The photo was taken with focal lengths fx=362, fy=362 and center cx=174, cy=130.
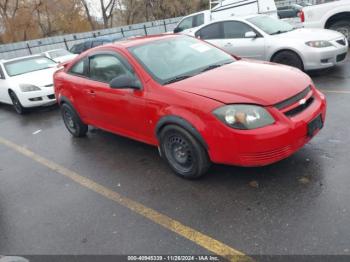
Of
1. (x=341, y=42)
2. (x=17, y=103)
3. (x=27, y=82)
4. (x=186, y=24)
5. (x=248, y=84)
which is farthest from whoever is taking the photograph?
(x=186, y=24)

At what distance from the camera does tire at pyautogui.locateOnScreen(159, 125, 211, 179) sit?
12.7ft

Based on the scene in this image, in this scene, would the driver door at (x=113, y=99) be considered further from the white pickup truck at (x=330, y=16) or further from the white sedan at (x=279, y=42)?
the white pickup truck at (x=330, y=16)

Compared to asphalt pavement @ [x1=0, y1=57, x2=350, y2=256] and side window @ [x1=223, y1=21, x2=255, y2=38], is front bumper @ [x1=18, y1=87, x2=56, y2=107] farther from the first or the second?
side window @ [x1=223, y1=21, x2=255, y2=38]

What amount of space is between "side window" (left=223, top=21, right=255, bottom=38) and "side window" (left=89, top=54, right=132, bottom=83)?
174 inches

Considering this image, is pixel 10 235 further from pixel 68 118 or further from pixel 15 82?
pixel 15 82

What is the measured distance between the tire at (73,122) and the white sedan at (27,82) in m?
2.65

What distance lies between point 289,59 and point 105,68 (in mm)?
4456

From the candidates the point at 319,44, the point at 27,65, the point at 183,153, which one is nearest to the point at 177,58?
the point at 183,153

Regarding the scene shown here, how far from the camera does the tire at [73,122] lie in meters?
6.02

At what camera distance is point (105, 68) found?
5.09m

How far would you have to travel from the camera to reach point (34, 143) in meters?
6.53

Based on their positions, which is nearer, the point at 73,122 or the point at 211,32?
the point at 73,122

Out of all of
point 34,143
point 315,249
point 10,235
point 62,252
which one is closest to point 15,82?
point 34,143

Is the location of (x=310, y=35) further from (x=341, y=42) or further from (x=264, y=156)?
(x=264, y=156)
